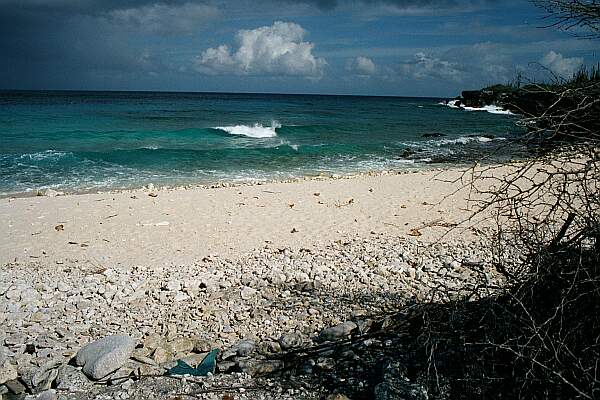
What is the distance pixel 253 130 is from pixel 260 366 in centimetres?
2969

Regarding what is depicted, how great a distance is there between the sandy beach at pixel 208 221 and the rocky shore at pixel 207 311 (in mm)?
514

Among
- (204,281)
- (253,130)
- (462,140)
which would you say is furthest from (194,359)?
(253,130)

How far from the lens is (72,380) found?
4.13 meters

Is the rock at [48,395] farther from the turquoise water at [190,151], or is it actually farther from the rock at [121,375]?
the turquoise water at [190,151]

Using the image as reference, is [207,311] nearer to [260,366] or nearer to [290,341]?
[290,341]

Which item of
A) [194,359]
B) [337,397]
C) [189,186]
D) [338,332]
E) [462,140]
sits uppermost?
[462,140]

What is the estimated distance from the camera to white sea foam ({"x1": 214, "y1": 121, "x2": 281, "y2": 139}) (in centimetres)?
3110

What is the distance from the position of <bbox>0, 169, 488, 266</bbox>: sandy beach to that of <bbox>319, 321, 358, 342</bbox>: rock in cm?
290

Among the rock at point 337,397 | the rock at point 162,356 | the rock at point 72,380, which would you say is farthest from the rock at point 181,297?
the rock at point 337,397

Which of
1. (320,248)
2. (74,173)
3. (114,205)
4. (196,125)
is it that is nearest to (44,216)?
(114,205)

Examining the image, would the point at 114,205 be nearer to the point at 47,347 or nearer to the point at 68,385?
the point at 47,347

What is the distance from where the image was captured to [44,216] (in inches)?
376

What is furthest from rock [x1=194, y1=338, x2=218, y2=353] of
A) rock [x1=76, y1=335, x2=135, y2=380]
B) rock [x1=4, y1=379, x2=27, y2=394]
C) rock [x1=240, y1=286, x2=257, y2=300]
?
rock [x1=4, y1=379, x2=27, y2=394]

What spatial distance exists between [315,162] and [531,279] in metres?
17.6
